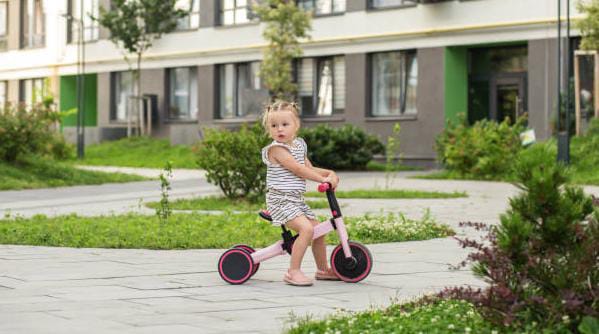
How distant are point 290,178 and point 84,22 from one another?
140ft

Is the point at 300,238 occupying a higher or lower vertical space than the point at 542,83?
lower

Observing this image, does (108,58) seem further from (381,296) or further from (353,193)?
(381,296)

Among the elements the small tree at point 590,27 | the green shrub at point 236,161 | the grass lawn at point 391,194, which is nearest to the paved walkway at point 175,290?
the green shrub at point 236,161

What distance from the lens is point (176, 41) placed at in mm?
44781

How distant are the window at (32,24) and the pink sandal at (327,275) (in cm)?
4528

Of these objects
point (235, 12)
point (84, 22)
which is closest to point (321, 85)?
point (235, 12)

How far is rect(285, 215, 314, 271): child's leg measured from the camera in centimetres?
876

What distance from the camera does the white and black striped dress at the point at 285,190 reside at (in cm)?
891

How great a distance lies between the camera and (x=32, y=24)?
53.6 m

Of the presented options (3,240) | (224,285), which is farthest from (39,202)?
(224,285)

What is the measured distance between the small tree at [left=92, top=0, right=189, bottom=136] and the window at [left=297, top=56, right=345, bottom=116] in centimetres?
607

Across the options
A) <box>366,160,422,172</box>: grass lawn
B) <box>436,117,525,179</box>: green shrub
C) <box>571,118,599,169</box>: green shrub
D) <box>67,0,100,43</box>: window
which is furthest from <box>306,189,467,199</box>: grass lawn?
<box>67,0,100,43</box>: window

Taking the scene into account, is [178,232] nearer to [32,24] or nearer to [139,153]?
[139,153]

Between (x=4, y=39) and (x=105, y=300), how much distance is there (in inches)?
1947
